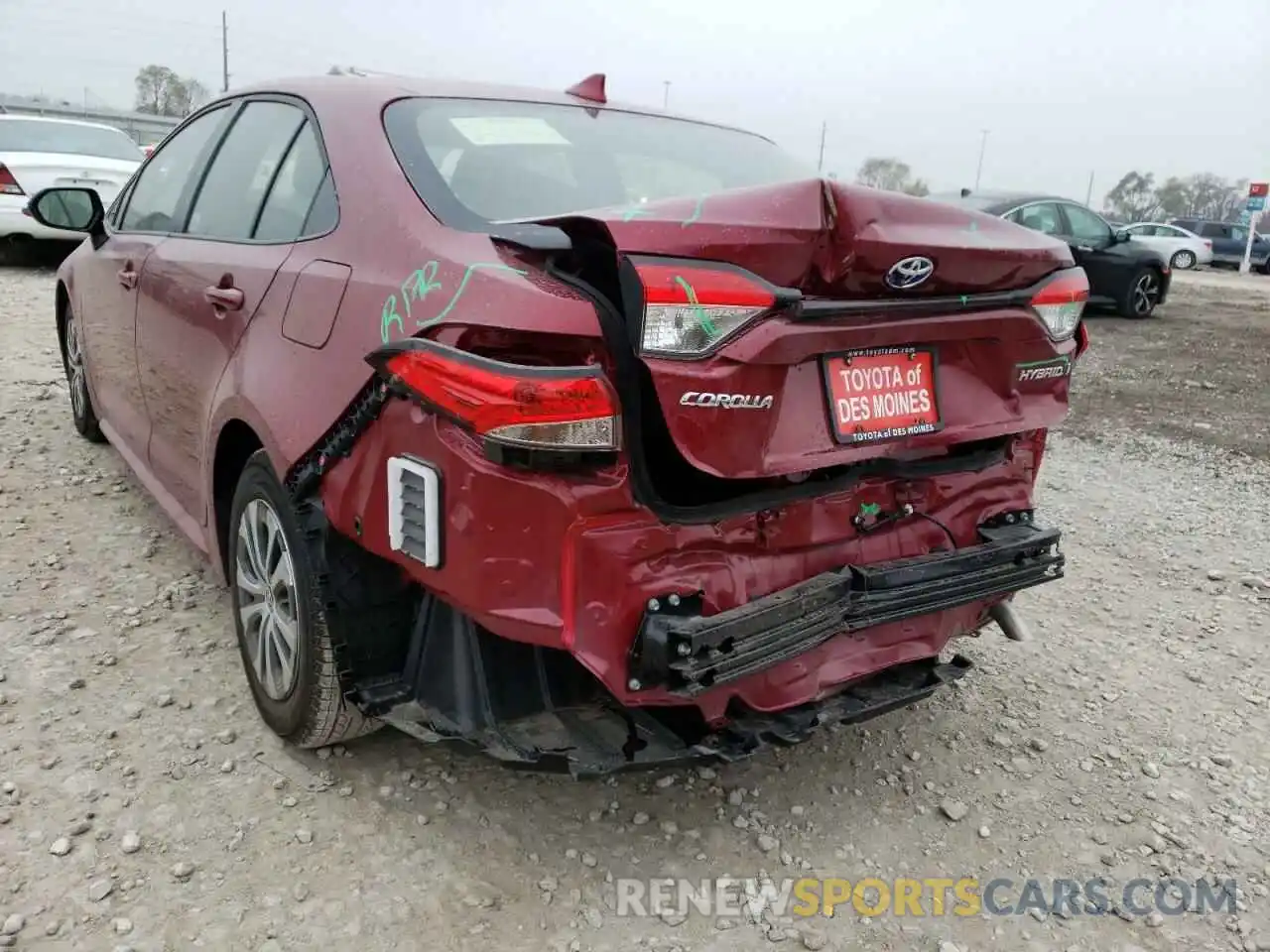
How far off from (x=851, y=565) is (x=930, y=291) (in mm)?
622

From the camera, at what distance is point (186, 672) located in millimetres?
2961

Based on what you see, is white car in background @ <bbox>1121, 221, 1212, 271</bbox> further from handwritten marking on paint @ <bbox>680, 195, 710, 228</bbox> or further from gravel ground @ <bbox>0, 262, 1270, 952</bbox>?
handwritten marking on paint @ <bbox>680, 195, 710, 228</bbox>

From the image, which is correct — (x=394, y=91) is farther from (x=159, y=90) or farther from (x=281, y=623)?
(x=159, y=90)

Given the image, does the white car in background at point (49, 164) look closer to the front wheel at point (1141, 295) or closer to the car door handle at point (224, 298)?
the car door handle at point (224, 298)

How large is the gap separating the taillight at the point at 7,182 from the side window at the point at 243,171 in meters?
7.34

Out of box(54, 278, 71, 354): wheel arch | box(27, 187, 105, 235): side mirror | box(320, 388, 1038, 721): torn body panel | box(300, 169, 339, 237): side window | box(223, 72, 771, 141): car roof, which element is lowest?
box(54, 278, 71, 354): wheel arch

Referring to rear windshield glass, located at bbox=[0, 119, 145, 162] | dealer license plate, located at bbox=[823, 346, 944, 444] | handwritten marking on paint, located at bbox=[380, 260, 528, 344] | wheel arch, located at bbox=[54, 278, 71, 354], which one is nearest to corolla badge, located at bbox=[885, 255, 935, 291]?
dealer license plate, located at bbox=[823, 346, 944, 444]

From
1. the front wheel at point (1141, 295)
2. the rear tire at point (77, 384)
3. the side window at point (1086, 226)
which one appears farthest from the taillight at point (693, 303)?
the front wheel at point (1141, 295)

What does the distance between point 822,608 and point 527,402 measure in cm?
80

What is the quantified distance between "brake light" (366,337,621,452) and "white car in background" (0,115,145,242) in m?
8.11

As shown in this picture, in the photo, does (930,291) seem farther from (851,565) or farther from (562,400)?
(562,400)

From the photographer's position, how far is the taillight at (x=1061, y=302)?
232 cm

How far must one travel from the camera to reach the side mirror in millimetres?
3914

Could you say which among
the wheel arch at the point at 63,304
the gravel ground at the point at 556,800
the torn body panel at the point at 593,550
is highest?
the torn body panel at the point at 593,550
